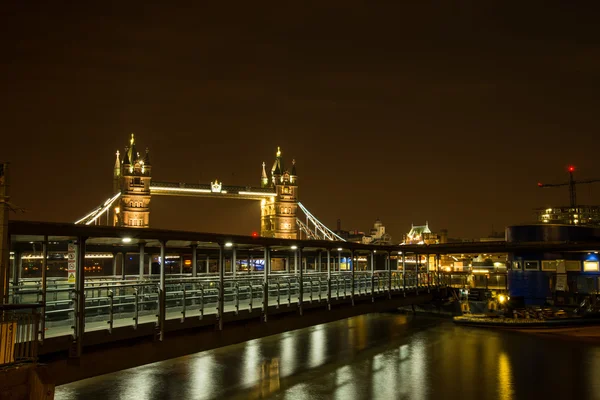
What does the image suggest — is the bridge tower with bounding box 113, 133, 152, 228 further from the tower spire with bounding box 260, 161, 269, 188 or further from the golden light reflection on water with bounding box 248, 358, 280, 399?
the golden light reflection on water with bounding box 248, 358, 280, 399

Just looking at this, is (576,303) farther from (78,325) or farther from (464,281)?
(78,325)

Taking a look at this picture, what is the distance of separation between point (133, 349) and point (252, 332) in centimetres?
585

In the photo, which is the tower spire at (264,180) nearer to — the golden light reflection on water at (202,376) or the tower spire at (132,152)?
the tower spire at (132,152)

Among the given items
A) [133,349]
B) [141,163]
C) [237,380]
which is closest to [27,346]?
[133,349]

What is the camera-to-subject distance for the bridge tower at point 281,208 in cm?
14538

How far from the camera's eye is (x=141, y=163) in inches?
4663

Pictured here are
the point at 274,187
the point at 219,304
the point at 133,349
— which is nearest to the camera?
the point at 133,349

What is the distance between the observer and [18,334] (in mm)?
12617

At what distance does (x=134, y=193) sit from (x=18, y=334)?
361ft

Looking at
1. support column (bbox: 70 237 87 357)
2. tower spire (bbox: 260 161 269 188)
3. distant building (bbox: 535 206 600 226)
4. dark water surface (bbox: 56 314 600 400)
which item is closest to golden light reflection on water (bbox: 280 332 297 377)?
Answer: dark water surface (bbox: 56 314 600 400)

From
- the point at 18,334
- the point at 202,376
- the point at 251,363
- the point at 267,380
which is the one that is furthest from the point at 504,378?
the point at 18,334

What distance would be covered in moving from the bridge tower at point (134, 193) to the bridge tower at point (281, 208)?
33.6m

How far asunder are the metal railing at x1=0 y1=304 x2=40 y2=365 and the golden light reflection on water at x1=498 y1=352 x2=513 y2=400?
699 inches

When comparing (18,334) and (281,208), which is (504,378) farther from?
(281,208)
